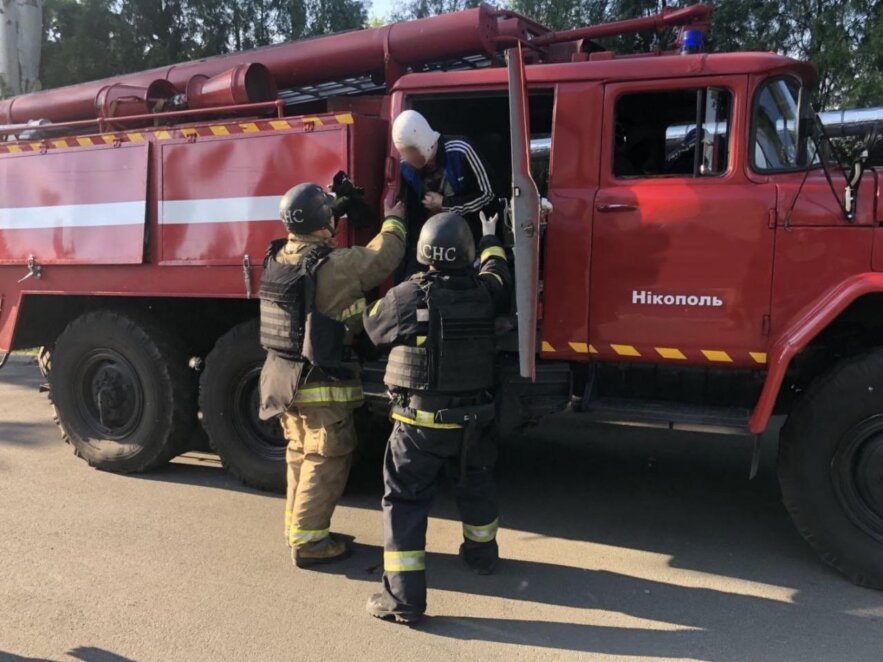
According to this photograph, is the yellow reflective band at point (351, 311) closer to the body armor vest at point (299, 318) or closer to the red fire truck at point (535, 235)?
the body armor vest at point (299, 318)

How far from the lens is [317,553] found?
3.86 meters

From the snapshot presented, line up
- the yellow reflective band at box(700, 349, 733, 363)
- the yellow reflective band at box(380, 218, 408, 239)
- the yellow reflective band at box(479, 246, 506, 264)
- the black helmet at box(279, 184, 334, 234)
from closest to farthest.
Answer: the yellow reflective band at box(479, 246, 506, 264)
the yellow reflective band at box(700, 349, 733, 363)
the black helmet at box(279, 184, 334, 234)
the yellow reflective band at box(380, 218, 408, 239)

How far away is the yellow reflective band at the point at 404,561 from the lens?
3340mm

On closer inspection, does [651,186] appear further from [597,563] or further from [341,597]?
[341,597]

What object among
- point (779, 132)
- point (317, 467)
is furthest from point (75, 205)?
point (779, 132)

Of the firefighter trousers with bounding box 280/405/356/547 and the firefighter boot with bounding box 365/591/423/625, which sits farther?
the firefighter trousers with bounding box 280/405/356/547

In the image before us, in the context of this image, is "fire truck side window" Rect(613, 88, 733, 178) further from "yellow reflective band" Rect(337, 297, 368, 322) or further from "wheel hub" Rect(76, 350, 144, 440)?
"wheel hub" Rect(76, 350, 144, 440)

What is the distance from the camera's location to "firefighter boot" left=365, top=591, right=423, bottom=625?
10.8 ft

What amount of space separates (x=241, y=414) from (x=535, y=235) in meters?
2.46

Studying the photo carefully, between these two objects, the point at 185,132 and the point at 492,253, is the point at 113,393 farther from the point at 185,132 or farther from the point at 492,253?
the point at 492,253

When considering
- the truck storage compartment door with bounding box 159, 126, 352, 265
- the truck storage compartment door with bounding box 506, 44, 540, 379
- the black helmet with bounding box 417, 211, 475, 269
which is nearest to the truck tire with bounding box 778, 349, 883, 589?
the truck storage compartment door with bounding box 506, 44, 540, 379

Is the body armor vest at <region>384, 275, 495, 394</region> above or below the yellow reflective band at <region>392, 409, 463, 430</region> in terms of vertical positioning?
above

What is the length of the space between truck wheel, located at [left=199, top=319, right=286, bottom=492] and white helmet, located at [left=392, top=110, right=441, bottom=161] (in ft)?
5.14

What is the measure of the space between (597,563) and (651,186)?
1.96m
